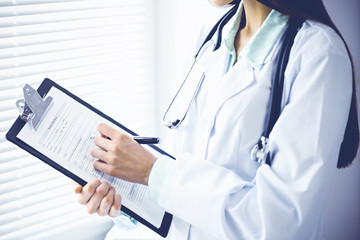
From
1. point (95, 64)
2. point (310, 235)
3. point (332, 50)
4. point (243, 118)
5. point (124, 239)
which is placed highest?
point (95, 64)

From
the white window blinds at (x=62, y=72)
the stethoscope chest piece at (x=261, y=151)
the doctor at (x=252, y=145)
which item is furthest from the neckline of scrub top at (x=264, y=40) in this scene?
the white window blinds at (x=62, y=72)

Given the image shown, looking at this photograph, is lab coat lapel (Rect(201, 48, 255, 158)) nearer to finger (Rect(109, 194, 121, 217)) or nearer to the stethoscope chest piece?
the stethoscope chest piece

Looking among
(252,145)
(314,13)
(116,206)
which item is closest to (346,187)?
(252,145)

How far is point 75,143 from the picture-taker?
0.81m

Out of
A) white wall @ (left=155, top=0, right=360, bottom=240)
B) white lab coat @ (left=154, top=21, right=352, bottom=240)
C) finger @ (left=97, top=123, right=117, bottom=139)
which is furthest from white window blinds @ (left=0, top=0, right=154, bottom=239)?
white lab coat @ (left=154, top=21, right=352, bottom=240)

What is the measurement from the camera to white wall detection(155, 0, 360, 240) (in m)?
0.99

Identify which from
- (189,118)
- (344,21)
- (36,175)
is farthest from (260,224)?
(36,175)

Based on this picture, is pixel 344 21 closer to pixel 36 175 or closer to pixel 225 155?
pixel 225 155

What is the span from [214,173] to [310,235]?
0.83ft

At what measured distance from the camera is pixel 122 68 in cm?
148

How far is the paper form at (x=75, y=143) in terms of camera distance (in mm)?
772

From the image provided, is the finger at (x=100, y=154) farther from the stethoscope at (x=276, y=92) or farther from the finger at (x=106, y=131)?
the stethoscope at (x=276, y=92)

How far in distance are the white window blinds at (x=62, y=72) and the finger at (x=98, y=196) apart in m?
0.56

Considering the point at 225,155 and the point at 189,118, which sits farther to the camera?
the point at 189,118
